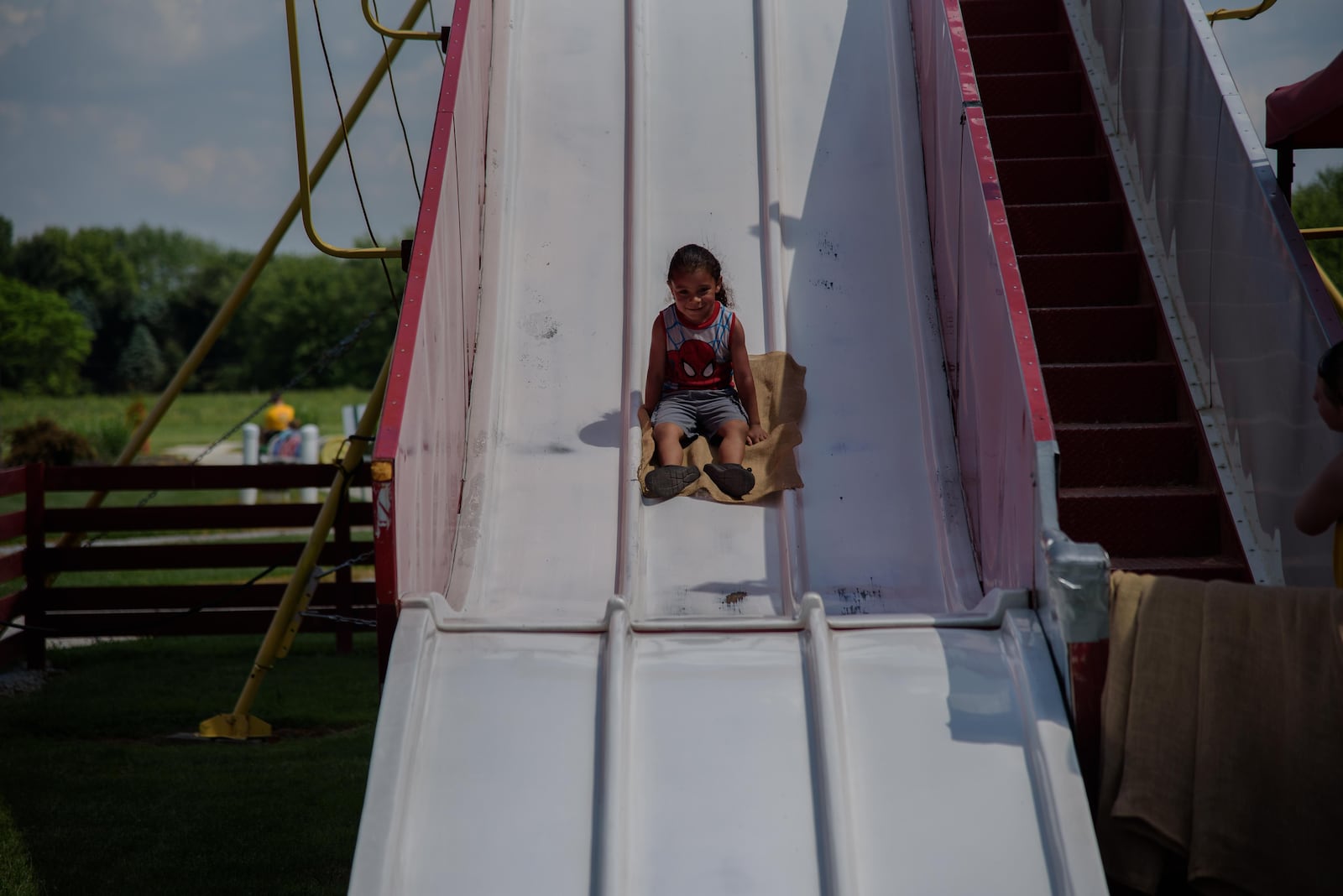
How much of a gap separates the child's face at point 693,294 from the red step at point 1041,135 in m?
1.55

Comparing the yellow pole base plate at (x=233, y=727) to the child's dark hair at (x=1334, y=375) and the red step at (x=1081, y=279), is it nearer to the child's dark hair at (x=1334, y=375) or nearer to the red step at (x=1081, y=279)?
the red step at (x=1081, y=279)

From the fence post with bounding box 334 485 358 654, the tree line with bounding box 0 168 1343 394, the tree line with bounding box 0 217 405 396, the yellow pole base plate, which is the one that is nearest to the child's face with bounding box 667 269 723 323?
the yellow pole base plate

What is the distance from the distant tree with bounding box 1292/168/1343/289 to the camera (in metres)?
18.7

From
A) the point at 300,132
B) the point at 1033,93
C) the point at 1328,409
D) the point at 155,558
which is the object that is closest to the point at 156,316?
the point at 155,558

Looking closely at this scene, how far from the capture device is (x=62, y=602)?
7.71 meters

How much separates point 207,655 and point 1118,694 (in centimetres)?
655

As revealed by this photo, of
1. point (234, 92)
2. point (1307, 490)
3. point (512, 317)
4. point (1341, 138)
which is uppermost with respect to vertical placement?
point (234, 92)

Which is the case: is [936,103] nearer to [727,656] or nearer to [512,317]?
[512,317]

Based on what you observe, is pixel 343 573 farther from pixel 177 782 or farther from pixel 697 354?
pixel 697 354

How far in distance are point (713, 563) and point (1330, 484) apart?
1720mm

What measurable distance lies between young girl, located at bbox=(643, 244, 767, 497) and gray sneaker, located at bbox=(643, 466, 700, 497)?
0.42 feet

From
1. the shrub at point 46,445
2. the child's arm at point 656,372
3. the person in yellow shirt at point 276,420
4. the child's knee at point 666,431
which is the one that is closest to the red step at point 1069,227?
the child's arm at point 656,372

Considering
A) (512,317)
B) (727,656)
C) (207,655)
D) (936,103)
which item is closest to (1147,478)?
(936,103)

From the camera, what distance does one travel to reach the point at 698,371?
4.37 meters
